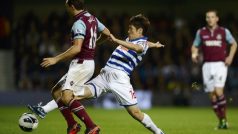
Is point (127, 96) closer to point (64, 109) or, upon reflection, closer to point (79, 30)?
point (64, 109)

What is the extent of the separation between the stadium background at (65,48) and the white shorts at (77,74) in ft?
38.2

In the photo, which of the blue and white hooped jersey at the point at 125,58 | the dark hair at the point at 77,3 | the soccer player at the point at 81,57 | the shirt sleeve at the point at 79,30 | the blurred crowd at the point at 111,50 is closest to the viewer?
the shirt sleeve at the point at 79,30

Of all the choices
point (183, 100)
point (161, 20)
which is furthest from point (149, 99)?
point (161, 20)

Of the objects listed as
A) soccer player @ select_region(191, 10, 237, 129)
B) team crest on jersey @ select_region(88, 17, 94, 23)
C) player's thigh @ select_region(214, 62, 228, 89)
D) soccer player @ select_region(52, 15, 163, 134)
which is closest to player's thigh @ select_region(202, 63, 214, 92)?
soccer player @ select_region(191, 10, 237, 129)

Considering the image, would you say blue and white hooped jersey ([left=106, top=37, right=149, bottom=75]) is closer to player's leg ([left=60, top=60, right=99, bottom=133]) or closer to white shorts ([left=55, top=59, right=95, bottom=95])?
white shorts ([left=55, top=59, right=95, bottom=95])

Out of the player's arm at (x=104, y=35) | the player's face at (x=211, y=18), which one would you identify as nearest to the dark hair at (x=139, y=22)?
the player's arm at (x=104, y=35)

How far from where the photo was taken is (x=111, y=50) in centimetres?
2258

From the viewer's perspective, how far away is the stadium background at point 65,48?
21.8 meters

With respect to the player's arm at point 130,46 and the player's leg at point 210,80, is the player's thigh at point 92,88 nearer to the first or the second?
the player's arm at point 130,46

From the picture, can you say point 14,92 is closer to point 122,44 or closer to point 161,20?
point 161,20

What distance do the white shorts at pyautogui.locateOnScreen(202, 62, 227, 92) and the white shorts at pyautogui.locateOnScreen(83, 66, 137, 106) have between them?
3.75m

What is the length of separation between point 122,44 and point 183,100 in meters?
13.4

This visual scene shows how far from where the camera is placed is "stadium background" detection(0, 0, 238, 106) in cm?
2183

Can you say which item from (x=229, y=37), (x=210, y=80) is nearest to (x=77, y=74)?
(x=210, y=80)
